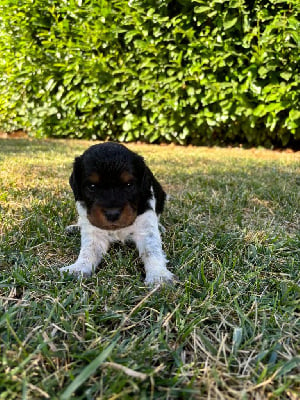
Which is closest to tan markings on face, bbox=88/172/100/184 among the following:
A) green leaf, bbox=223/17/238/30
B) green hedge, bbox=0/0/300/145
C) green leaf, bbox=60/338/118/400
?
green leaf, bbox=60/338/118/400

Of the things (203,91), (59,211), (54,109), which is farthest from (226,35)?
(59,211)

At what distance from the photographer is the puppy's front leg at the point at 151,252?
2.53 metres

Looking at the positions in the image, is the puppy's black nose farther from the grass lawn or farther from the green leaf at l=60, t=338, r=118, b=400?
the green leaf at l=60, t=338, r=118, b=400

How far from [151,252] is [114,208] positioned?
459 mm

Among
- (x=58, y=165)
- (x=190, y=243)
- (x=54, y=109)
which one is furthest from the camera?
(x=54, y=109)

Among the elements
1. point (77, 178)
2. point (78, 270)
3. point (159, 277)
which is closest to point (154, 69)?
point (77, 178)

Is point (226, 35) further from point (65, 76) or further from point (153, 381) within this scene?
point (153, 381)

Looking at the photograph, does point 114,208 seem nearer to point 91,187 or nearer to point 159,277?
point 91,187

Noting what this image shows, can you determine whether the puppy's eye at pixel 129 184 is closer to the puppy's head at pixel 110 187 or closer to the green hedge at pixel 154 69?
the puppy's head at pixel 110 187

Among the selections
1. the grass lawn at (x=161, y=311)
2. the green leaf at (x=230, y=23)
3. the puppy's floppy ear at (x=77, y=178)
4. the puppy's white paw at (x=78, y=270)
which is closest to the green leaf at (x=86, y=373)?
the grass lawn at (x=161, y=311)

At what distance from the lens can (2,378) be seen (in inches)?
57.2

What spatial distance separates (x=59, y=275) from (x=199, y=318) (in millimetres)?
1066

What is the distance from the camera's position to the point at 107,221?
269 centimetres

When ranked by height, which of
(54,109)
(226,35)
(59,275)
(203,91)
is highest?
(226,35)
